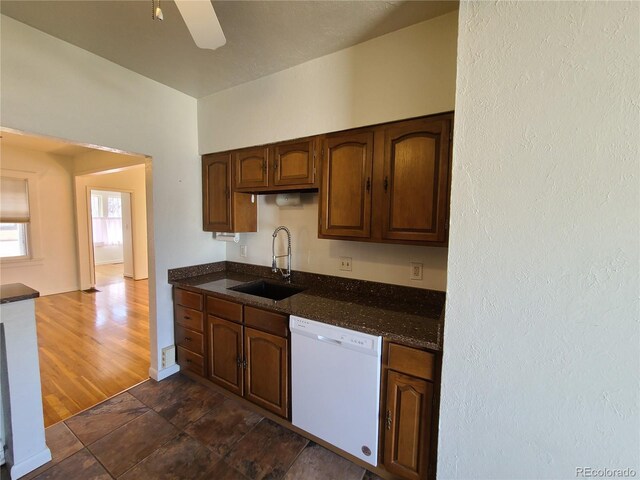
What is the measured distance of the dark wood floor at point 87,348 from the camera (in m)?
2.18

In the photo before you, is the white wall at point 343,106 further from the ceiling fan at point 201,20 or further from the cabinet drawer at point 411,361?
the ceiling fan at point 201,20

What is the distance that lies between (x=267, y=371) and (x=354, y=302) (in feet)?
2.52

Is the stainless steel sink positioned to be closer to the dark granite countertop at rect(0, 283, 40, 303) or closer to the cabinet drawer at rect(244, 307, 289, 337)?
the cabinet drawer at rect(244, 307, 289, 337)

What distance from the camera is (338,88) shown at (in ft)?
5.98

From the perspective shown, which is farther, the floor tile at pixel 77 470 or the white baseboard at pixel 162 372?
the white baseboard at pixel 162 372

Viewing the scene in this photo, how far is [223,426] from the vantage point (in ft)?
6.12

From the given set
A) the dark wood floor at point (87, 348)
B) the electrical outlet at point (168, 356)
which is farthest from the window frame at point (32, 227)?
the electrical outlet at point (168, 356)

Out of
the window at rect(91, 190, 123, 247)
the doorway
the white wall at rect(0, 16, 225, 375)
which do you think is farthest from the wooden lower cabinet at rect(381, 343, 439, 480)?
the window at rect(91, 190, 123, 247)

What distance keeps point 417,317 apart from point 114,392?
2491 millimetres

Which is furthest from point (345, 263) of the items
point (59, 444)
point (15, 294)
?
point (59, 444)

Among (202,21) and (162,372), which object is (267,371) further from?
(202,21)

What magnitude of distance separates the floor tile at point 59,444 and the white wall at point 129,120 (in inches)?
26.0

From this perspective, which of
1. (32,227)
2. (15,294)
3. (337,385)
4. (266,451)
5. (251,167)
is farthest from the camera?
(32,227)

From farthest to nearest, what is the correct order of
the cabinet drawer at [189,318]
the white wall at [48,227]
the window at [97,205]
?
the window at [97,205] < the white wall at [48,227] < the cabinet drawer at [189,318]
